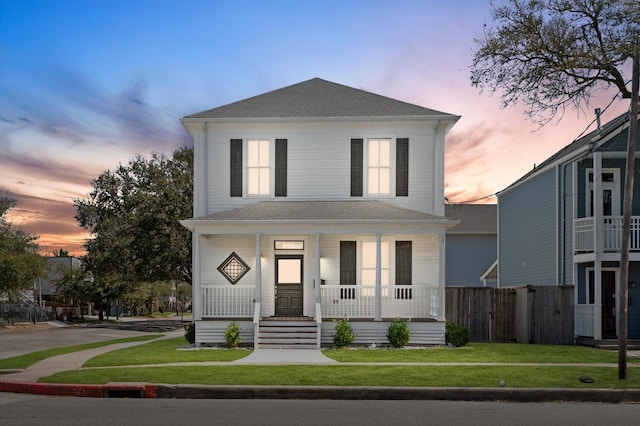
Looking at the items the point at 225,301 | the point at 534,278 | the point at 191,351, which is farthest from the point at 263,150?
the point at 534,278

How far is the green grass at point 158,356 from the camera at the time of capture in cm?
1628

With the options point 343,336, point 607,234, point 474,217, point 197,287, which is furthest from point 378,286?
point 474,217

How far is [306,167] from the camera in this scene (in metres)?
22.7

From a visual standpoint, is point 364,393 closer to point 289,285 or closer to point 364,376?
point 364,376

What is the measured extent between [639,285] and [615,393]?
1290 cm

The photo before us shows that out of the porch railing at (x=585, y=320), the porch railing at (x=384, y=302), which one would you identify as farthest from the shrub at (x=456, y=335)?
the porch railing at (x=585, y=320)

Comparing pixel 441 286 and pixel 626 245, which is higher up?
pixel 626 245

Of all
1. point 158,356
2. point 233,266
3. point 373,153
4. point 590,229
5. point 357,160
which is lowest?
point 158,356

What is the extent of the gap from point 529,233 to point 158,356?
56.4 ft

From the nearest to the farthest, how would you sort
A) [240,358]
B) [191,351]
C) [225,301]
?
1. [240,358]
2. [191,351]
3. [225,301]

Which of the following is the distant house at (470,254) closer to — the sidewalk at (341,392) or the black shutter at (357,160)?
the black shutter at (357,160)

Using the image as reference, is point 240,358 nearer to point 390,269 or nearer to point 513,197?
point 390,269

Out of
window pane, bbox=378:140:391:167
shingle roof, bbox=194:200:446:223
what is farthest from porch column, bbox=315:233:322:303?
window pane, bbox=378:140:391:167

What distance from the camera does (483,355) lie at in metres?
17.5
